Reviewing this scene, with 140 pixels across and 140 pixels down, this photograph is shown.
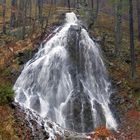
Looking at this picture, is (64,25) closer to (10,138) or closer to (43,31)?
(43,31)

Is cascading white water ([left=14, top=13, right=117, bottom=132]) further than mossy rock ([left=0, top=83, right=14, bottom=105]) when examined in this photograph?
Yes

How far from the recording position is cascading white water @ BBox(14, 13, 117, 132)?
74.8 feet

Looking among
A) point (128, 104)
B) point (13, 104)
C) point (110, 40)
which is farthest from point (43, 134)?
point (110, 40)

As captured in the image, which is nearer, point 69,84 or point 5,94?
point 5,94

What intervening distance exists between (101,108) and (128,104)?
8.53 ft

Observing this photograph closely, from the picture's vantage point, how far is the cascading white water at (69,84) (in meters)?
22.8

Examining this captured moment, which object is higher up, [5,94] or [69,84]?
[5,94]

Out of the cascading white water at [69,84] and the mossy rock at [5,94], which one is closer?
the mossy rock at [5,94]

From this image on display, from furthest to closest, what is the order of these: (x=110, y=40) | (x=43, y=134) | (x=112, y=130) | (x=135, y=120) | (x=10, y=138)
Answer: (x=110, y=40), (x=135, y=120), (x=112, y=130), (x=43, y=134), (x=10, y=138)

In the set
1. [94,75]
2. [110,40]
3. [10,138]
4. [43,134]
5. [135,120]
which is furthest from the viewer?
[110,40]

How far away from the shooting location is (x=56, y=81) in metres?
25.2

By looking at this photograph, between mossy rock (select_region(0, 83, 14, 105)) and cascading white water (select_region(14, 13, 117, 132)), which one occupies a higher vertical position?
mossy rock (select_region(0, 83, 14, 105))

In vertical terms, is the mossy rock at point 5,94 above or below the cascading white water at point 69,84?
above

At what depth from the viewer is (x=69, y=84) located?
24891 millimetres
